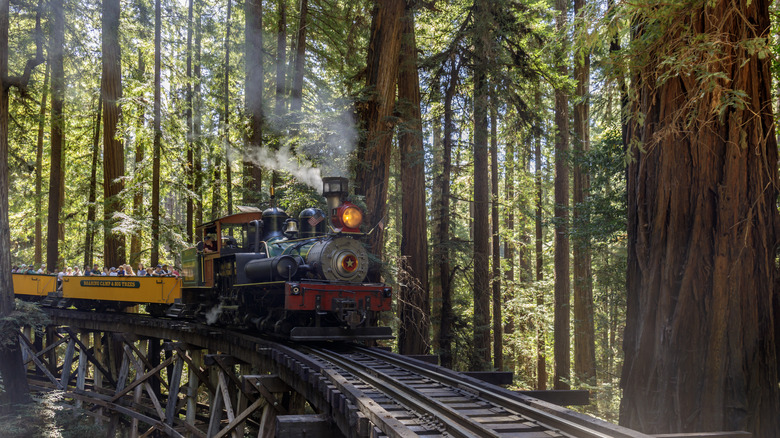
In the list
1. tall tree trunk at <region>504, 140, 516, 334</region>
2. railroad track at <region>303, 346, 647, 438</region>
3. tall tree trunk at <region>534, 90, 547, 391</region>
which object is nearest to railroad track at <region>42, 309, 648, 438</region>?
railroad track at <region>303, 346, 647, 438</region>

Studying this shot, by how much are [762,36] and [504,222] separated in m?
24.5

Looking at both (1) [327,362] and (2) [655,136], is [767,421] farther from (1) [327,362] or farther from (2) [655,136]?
(1) [327,362]

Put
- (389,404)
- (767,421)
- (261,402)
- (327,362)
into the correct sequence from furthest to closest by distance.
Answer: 1. (261,402)
2. (327,362)
3. (389,404)
4. (767,421)

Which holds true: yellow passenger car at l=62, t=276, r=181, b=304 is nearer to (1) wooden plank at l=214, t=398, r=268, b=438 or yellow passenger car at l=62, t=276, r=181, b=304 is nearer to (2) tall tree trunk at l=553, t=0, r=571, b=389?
(1) wooden plank at l=214, t=398, r=268, b=438

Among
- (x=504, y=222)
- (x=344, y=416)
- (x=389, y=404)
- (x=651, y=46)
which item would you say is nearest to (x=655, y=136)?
(x=651, y=46)

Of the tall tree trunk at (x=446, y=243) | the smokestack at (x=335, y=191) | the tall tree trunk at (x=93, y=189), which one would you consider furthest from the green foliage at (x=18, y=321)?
the tall tree trunk at (x=446, y=243)

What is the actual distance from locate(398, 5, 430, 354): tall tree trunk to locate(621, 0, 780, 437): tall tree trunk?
9497 mm

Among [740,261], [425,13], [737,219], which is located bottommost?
[740,261]

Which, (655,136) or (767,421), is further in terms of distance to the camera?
(655,136)

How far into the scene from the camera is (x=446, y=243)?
57.0 feet

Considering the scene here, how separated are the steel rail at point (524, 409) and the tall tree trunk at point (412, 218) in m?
7.06

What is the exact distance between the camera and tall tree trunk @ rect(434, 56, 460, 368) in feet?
54.1

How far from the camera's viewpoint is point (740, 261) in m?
5.45

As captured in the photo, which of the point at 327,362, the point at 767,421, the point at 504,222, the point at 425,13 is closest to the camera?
the point at 767,421
